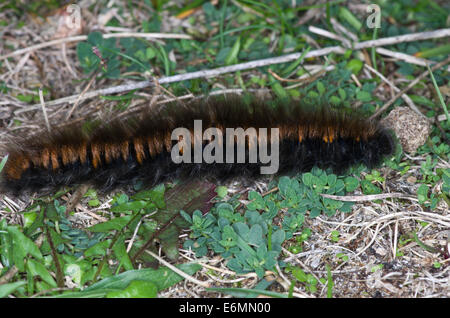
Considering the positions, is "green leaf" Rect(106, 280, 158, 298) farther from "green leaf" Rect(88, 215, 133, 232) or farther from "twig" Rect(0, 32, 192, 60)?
"twig" Rect(0, 32, 192, 60)

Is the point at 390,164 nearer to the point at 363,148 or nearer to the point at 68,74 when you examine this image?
the point at 363,148

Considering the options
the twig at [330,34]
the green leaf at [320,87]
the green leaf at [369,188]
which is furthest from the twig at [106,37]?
the green leaf at [369,188]

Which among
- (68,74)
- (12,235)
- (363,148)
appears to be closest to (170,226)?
(12,235)

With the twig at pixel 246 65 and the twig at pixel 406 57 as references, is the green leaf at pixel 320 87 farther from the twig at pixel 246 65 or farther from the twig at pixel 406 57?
the twig at pixel 406 57

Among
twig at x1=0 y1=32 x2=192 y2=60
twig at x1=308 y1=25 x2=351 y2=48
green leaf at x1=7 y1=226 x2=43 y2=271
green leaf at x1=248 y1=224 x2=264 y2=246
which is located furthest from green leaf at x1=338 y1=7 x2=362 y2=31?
green leaf at x1=7 y1=226 x2=43 y2=271

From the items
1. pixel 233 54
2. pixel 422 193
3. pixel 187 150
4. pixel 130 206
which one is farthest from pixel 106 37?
pixel 422 193

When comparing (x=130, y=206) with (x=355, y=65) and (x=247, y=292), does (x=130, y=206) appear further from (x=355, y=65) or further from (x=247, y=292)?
(x=355, y=65)
